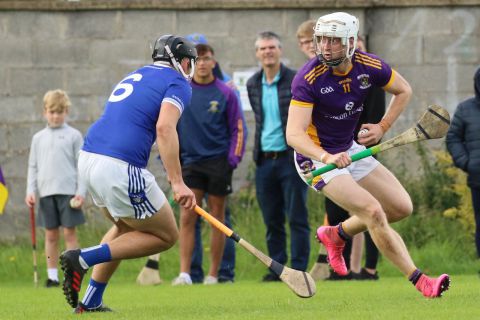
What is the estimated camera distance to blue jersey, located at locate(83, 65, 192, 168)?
28.1ft

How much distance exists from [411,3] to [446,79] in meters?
0.96

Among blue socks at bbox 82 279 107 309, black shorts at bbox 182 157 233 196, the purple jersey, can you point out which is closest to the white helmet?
the purple jersey

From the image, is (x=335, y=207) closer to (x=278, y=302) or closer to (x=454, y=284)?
(x=454, y=284)

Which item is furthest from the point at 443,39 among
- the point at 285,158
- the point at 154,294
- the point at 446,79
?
the point at 154,294

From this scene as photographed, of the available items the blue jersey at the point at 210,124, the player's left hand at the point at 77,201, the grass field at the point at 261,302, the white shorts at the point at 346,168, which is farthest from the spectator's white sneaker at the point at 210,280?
the white shorts at the point at 346,168

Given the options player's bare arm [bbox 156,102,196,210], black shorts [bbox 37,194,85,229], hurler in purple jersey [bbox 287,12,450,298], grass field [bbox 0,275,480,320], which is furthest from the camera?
black shorts [bbox 37,194,85,229]

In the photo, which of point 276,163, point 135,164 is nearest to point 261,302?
point 135,164

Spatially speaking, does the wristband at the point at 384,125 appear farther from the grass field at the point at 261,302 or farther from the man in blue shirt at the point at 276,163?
the man in blue shirt at the point at 276,163

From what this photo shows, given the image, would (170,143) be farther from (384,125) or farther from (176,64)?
(384,125)

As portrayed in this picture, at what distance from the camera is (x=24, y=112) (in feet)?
50.8

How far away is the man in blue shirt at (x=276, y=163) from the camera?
42.0 feet

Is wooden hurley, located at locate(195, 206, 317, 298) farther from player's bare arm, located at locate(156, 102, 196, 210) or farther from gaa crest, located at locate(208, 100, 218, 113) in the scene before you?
gaa crest, located at locate(208, 100, 218, 113)

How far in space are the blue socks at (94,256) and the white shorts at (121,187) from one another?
242 mm

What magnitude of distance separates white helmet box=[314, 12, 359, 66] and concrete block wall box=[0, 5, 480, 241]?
589 centimetres
